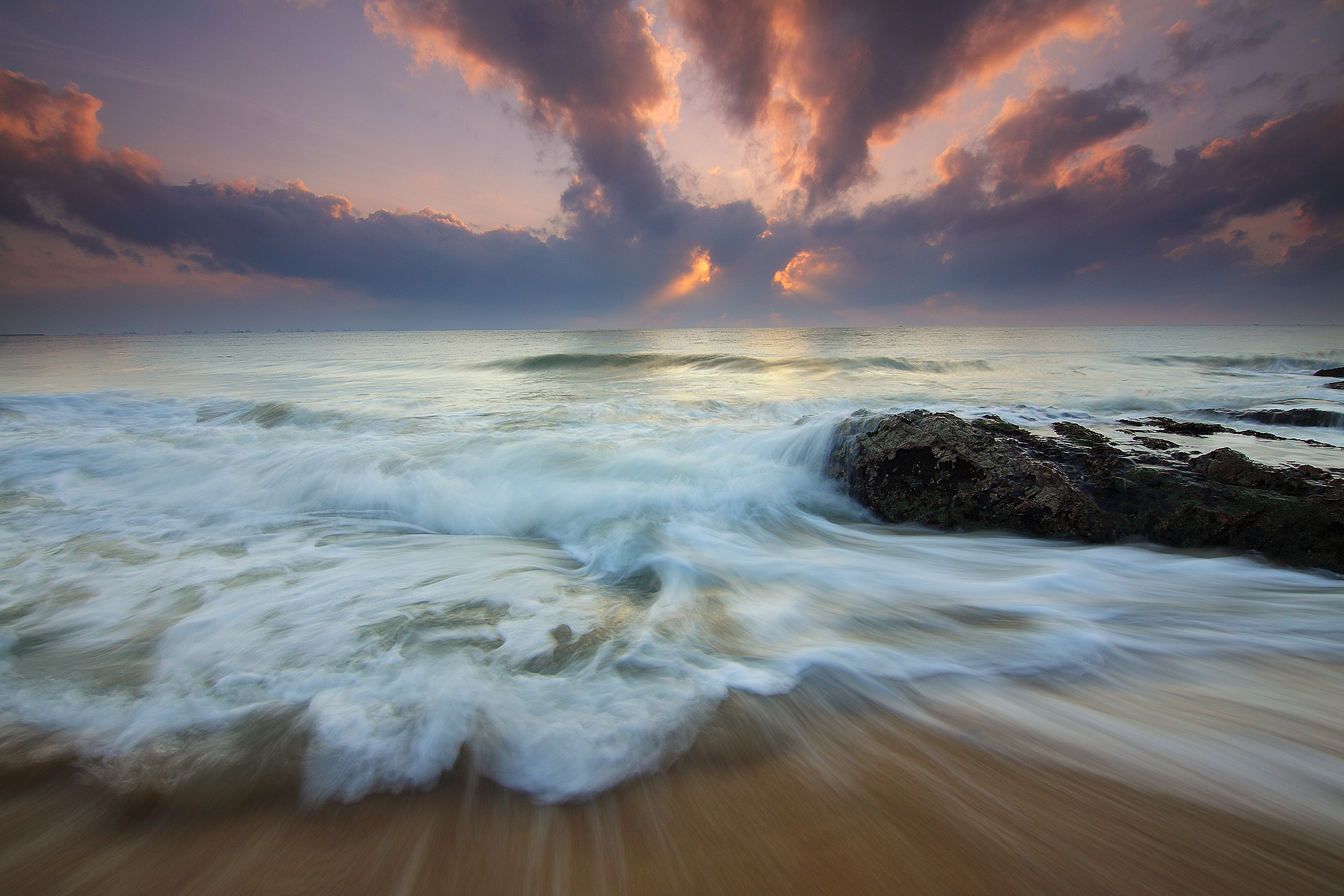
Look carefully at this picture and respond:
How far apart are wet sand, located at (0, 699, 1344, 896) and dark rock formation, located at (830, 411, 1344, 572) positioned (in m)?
2.73

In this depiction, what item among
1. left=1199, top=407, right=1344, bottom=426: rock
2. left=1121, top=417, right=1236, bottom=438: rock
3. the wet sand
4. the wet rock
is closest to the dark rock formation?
the wet rock

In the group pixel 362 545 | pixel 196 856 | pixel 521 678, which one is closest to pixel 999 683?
pixel 521 678

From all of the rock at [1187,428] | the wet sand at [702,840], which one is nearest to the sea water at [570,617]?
the wet sand at [702,840]

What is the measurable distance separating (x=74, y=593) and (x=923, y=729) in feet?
15.8

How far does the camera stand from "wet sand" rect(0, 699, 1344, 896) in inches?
52.9

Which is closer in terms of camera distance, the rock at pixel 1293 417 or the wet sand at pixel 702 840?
the wet sand at pixel 702 840

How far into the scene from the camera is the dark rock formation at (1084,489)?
3391 millimetres

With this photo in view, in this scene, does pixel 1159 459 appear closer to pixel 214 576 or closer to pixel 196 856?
pixel 196 856

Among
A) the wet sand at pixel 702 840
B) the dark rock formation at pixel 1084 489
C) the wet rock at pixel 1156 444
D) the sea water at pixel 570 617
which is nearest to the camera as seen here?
the wet sand at pixel 702 840

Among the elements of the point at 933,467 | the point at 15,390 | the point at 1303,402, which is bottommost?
the point at 15,390

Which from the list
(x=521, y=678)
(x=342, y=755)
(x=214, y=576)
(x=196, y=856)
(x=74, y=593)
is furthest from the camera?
(x=214, y=576)

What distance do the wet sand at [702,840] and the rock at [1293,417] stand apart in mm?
9402

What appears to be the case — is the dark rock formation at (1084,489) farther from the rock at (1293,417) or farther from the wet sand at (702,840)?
the rock at (1293,417)

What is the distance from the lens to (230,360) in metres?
27.2
